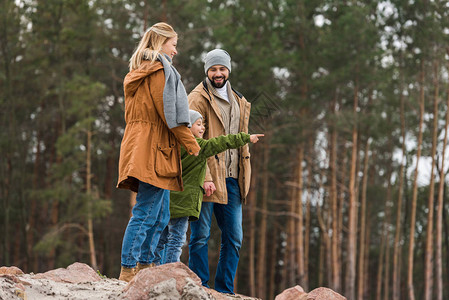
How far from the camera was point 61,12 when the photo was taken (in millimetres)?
22875

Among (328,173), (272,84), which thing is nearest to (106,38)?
(272,84)

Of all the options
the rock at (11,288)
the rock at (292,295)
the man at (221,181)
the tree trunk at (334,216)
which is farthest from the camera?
the tree trunk at (334,216)

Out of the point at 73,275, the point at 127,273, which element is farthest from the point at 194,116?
the point at 73,275

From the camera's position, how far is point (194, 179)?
497 centimetres

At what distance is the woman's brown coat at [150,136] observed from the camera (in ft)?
14.8

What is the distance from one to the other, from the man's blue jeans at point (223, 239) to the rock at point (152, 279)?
3.67 feet

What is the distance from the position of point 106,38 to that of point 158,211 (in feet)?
57.2

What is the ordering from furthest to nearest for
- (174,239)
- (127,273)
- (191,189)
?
(174,239) < (191,189) < (127,273)

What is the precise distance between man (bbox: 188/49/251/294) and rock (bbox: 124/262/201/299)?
44.7 inches

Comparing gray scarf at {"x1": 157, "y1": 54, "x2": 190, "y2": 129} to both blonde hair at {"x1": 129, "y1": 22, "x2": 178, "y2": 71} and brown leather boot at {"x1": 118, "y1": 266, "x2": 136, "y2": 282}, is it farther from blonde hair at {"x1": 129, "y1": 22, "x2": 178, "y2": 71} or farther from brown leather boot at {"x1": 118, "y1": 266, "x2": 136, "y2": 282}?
brown leather boot at {"x1": 118, "y1": 266, "x2": 136, "y2": 282}

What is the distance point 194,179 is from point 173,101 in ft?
2.33

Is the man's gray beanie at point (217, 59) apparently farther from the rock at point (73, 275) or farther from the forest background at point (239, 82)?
the forest background at point (239, 82)

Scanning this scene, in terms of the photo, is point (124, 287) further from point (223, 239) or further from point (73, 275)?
point (223, 239)

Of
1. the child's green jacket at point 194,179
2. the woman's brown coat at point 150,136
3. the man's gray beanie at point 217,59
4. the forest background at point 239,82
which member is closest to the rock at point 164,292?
the woman's brown coat at point 150,136
